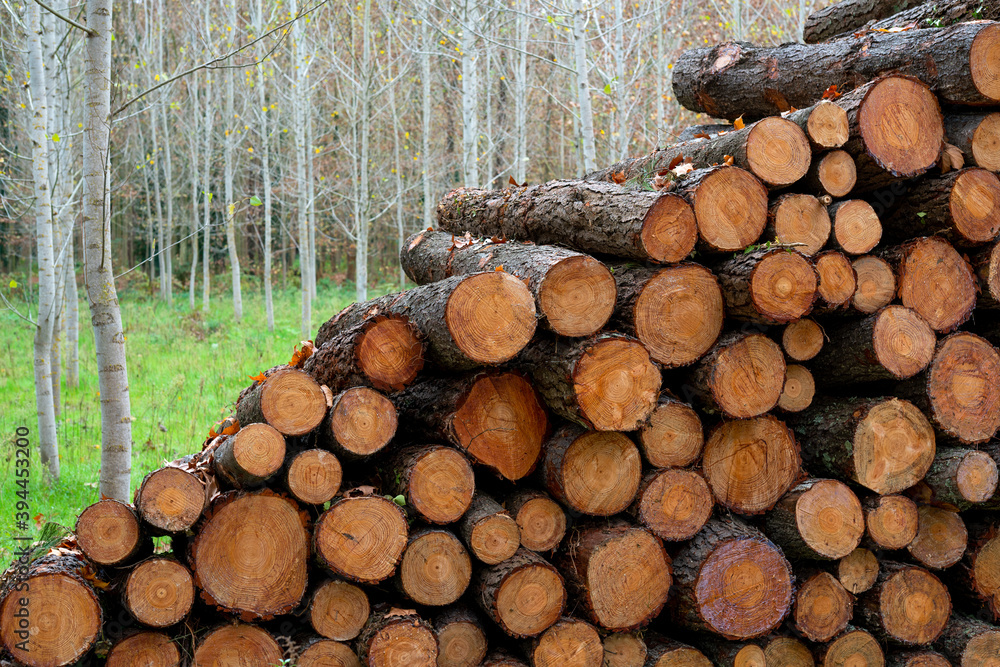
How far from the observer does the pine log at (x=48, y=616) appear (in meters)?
2.46

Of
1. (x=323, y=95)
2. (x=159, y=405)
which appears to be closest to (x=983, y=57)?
(x=159, y=405)

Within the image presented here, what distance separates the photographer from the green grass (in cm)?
564

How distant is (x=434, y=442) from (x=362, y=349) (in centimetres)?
50

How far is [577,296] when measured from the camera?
114 inches

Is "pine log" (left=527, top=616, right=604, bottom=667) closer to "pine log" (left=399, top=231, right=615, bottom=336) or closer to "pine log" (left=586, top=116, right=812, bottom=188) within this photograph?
"pine log" (left=399, top=231, right=615, bottom=336)

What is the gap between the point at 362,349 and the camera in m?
3.05

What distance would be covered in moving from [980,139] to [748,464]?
1.91 metres

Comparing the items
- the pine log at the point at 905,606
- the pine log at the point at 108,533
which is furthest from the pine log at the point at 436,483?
the pine log at the point at 905,606

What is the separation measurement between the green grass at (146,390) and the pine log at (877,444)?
4416mm

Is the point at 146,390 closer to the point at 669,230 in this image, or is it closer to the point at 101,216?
the point at 101,216

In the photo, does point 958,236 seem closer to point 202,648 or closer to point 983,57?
point 983,57

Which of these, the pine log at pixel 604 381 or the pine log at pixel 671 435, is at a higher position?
the pine log at pixel 604 381

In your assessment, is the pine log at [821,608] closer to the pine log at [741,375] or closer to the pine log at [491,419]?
the pine log at [741,375]

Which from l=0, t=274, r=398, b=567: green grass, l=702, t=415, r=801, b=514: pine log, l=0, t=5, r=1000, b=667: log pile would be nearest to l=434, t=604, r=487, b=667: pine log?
l=0, t=5, r=1000, b=667: log pile
